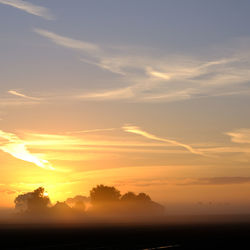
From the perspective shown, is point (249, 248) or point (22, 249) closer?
Answer: point (22, 249)

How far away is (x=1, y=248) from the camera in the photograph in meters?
74.1

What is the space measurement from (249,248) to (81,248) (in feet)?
81.7

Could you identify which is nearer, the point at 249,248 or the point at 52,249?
the point at 52,249

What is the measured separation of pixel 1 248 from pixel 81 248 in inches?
441

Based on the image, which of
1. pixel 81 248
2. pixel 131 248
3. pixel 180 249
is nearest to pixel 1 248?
pixel 81 248

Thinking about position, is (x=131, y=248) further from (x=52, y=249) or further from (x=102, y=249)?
(x=52, y=249)

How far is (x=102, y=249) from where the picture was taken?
72125 millimetres

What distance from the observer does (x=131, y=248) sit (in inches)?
2921

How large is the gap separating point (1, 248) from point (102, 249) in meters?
14.4

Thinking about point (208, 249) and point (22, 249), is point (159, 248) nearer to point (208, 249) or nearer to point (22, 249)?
point (208, 249)

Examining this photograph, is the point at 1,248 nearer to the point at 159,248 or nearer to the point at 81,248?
the point at 81,248

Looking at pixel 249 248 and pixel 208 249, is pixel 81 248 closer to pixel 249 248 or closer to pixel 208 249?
pixel 208 249

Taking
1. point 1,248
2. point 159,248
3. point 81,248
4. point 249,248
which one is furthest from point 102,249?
point 249,248

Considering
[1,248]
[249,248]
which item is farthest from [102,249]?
[249,248]
